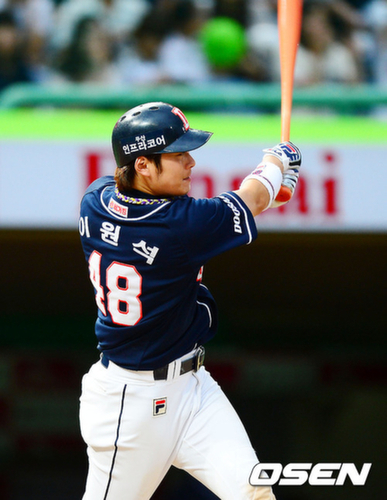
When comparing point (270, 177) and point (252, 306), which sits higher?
point (270, 177)

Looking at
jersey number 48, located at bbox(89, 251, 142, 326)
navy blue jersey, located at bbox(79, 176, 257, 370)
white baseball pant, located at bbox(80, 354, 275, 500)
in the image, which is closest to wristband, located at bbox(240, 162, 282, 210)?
navy blue jersey, located at bbox(79, 176, 257, 370)

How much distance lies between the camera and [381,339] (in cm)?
617

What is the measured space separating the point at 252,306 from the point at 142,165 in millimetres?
4743

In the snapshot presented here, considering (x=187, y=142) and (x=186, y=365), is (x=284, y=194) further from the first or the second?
(x=186, y=365)

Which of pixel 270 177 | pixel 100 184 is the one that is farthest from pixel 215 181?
pixel 270 177

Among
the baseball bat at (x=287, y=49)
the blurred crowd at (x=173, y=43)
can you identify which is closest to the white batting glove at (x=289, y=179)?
the baseball bat at (x=287, y=49)

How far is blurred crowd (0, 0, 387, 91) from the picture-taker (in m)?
4.27

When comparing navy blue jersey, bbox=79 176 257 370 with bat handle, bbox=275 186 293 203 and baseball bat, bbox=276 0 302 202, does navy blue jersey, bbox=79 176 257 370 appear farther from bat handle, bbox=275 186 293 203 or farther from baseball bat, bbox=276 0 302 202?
baseball bat, bbox=276 0 302 202

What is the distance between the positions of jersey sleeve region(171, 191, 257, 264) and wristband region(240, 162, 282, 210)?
101 mm

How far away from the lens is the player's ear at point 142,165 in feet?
6.77

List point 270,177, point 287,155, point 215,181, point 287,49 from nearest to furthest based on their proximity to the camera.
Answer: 1. point 270,177
2. point 287,155
3. point 287,49
4. point 215,181

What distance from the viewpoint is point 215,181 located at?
11.8 ft

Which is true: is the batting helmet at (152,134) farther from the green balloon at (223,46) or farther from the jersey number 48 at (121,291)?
the green balloon at (223,46)

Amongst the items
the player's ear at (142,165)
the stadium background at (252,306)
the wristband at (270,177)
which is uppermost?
the player's ear at (142,165)
